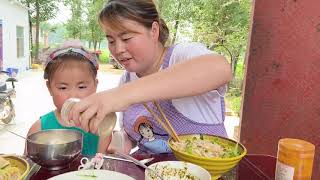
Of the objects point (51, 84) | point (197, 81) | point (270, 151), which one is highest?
point (197, 81)

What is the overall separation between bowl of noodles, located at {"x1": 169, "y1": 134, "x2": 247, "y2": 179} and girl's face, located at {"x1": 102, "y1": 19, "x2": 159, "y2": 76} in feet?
1.76

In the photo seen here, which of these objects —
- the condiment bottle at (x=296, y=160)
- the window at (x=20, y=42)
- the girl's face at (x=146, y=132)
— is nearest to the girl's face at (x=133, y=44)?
the girl's face at (x=146, y=132)

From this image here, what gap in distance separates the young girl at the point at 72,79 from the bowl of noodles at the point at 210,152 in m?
0.60

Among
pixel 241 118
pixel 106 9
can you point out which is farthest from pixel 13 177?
pixel 241 118

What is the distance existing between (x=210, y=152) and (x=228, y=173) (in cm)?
14

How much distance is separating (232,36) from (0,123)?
20.0 ft

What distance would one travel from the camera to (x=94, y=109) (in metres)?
1.11

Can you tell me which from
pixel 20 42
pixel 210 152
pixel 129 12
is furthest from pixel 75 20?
pixel 210 152

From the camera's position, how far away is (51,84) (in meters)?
1.86

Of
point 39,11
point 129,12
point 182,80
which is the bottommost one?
point 182,80

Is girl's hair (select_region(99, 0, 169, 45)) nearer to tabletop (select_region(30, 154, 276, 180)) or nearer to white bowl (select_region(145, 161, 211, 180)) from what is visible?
tabletop (select_region(30, 154, 276, 180))

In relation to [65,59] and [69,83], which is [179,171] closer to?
[69,83]

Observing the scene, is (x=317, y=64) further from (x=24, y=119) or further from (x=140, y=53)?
(x=24, y=119)

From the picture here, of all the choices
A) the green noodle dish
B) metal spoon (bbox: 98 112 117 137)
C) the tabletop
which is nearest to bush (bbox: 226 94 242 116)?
the tabletop
